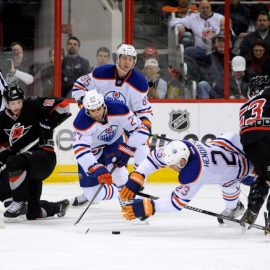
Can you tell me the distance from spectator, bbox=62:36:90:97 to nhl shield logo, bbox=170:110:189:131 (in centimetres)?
87

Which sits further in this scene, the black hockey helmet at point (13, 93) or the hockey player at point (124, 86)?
the hockey player at point (124, 86)

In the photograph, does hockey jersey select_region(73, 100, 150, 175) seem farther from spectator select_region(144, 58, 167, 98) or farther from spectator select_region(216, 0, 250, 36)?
spectator select_region(216, 0, 250, 36)

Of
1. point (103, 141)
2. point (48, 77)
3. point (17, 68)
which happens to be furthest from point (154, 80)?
point (103, 141)

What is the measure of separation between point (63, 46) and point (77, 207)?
2346 mm

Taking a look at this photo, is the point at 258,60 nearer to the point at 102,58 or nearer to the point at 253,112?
the point at 102,58

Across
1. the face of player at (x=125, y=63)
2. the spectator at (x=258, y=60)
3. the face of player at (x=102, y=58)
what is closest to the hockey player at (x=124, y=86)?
the face of player at (x=125, y=63)

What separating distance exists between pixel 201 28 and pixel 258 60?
0.58 meters

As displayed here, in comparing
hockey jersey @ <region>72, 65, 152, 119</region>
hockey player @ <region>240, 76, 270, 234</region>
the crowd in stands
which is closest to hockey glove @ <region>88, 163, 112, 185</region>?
hockey player @ <region>240, 76, 270, 234</region>

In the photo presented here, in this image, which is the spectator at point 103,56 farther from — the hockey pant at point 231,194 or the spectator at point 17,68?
the hockey pant at point 231,194

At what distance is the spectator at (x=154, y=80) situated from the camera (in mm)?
8836

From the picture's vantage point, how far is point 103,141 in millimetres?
6410

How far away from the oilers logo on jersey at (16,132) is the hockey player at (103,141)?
368mm

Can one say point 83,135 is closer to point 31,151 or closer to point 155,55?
point 31,151

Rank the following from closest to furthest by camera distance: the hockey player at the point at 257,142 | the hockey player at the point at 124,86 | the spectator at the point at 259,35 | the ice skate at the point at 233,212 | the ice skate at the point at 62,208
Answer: the hockey player at the point at 257,142, the ice skate at the point at 233,212, the ice skate at the point at 62,208, the hockey player at the point at 124,86, the spectator at the point at 259,35
